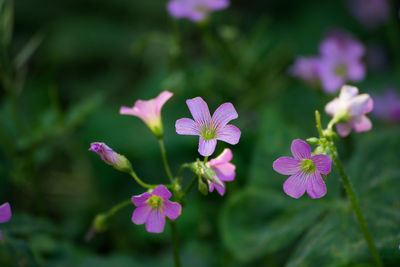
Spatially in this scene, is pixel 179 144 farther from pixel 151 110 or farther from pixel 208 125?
pixel 208 125

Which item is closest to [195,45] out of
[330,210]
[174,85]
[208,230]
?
[174,85]

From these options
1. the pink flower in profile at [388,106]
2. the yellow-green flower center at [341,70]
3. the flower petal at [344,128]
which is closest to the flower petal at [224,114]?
the flower petal at [344,128]

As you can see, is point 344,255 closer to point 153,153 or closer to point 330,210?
point 330,210

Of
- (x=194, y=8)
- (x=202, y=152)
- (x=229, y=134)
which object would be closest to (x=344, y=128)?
(x=229, y=134)

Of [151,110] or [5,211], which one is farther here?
[151,110]

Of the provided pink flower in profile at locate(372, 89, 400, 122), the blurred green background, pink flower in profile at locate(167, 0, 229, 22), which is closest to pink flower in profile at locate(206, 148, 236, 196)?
the blurred green background

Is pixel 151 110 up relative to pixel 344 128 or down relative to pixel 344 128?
up

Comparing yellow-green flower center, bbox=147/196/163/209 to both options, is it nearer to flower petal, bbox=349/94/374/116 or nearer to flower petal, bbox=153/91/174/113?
flower petal, bbox=153/91/174/113
